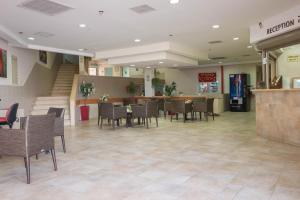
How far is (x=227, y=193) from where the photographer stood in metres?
2.87

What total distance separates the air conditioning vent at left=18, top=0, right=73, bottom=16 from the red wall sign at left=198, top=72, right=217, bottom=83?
11.4 metres

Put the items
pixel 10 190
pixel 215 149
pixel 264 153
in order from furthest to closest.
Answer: pixel 215 149, pixel 264 153, pixel 10 190

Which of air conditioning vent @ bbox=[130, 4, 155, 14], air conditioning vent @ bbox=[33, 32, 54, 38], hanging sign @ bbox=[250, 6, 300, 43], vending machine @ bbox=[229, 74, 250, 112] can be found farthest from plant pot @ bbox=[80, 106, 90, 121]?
vending machine @ bbox=[229, 74, 250, 112]

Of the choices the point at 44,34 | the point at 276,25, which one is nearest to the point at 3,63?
the point at 44,34

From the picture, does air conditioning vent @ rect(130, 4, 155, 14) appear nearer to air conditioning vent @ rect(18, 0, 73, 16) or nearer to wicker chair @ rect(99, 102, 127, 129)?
air conditioning vent @ rect(18, 0, 73, 16)

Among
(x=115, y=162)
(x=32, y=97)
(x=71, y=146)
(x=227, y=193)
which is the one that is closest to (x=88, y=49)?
(x=32, y=97)

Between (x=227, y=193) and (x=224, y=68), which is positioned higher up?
(x=224, y=68)

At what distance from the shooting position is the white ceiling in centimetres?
478

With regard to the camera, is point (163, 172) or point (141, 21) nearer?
point (163, 172)

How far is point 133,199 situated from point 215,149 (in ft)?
8.96

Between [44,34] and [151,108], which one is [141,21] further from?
[151,108]

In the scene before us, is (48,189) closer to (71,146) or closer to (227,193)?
(227,193)

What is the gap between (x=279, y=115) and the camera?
557 cm

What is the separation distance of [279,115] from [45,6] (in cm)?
524
